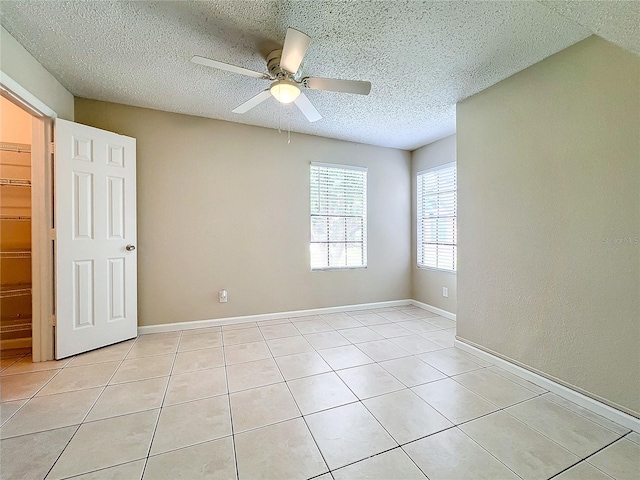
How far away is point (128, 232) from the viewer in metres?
2.81

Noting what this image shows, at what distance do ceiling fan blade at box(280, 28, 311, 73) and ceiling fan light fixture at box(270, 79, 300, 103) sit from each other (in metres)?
0.12

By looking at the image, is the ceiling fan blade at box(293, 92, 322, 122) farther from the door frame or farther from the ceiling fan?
the door frame

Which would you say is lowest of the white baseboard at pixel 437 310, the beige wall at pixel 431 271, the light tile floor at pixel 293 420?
the light tile floor at pixel 293 420

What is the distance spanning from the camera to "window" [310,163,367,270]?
3.76m

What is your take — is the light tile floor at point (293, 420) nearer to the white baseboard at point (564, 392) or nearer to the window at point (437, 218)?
the white baseboard at point (564, 392)

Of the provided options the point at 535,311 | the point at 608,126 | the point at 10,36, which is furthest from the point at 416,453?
the point at 10,36

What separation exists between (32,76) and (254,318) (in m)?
2.99

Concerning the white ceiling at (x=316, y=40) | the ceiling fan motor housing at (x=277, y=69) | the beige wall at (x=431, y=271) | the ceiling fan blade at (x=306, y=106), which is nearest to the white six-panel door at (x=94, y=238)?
the white ceiling at (x=316, y=40)

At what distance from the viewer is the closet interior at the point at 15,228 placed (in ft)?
8.48

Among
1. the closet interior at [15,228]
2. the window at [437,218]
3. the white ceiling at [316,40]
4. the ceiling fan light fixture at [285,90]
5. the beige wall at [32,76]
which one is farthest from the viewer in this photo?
the window at [437,218]

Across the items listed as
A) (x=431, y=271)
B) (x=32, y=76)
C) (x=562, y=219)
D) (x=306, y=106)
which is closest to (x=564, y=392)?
(x=562, y=219)

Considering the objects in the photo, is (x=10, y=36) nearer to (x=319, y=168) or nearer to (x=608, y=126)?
(x=319, y=168)

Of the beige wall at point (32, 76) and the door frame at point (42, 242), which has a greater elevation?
the beige wall at point (32, 76)

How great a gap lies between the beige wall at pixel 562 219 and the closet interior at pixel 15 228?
172 inches
